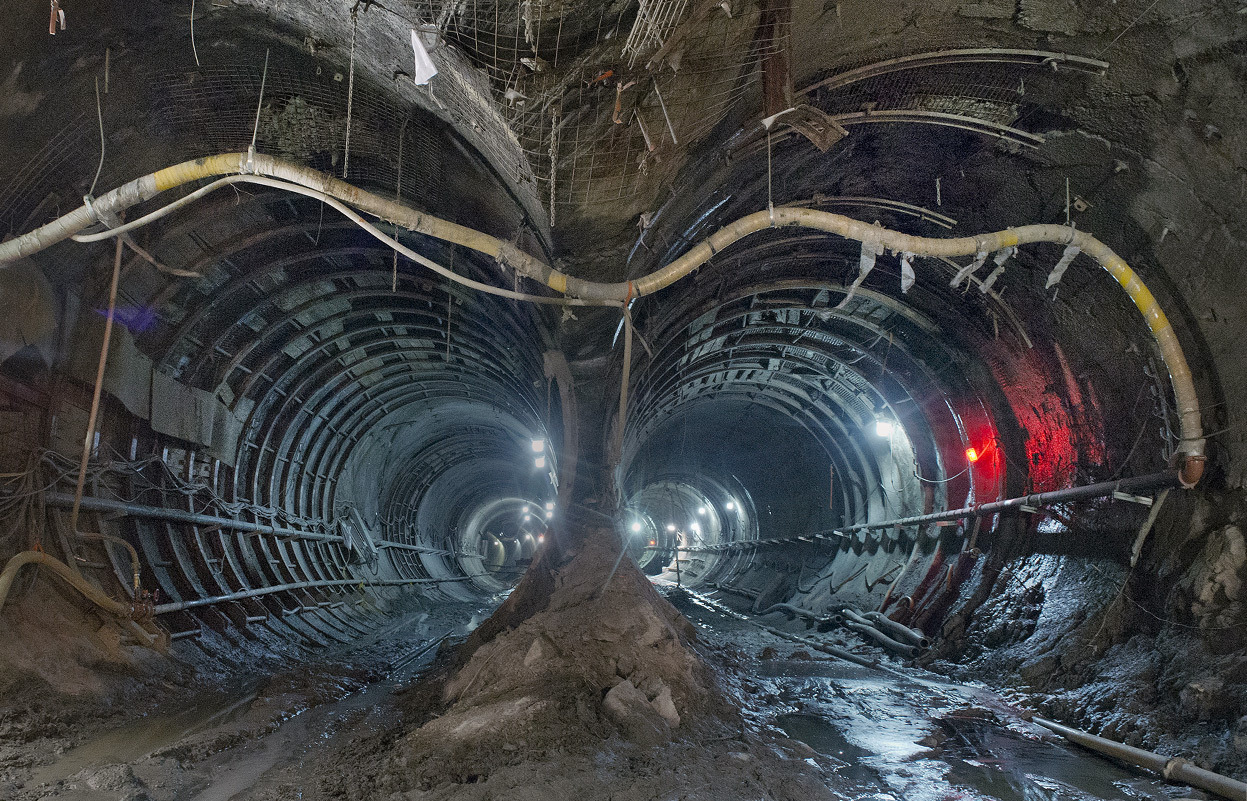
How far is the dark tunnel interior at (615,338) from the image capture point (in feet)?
15.4

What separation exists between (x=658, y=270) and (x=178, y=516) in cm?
707

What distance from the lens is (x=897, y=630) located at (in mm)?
9500

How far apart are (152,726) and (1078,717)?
8080 millimetres

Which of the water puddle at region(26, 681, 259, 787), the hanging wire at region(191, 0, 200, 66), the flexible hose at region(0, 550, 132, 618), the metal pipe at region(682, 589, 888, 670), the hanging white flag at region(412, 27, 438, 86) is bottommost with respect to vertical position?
the water puddle at region(26, 681, 259, 787)

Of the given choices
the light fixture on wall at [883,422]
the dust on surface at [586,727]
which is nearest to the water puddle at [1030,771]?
the dust on surface at [586,727]

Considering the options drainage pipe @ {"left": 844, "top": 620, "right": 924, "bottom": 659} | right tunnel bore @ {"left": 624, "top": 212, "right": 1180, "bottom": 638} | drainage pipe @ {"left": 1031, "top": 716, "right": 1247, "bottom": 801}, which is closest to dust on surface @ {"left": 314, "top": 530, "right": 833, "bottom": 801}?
drainage pipe @ {"left": 1031, "top": 716, "right": 1247, "bottom": 801}

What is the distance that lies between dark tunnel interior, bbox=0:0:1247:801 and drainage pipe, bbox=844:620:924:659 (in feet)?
0.24

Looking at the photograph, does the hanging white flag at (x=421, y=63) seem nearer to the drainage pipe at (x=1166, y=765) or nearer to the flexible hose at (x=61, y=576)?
the flexible hose at (x=61, y=576)

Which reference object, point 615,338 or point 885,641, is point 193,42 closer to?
point 615,338

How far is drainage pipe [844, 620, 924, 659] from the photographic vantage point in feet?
29.5

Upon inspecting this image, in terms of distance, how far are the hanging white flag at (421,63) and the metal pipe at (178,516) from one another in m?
5.47

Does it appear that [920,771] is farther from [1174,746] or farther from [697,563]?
[697,563]

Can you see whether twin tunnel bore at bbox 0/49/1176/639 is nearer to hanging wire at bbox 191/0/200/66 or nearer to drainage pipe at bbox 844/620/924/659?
drainage pipe at bbox 844/620/924/659

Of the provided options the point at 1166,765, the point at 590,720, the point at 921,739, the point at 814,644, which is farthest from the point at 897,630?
the point at 590,720
